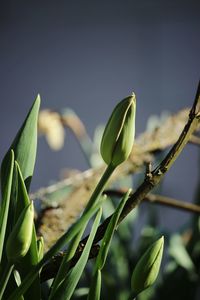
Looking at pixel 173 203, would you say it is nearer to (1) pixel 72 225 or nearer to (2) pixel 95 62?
(1) pixel 72 225

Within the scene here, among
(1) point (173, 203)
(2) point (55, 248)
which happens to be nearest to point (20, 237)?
(2) point (55, 248)

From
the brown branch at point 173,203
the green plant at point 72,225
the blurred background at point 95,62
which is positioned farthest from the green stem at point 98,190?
the blurred background at point 95,62

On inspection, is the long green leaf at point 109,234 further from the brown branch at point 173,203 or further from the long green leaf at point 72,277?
the brown branch at point 173,203

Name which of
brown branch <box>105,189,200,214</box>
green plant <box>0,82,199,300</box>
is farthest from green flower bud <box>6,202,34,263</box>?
brown branch <box>105,189,200,214</box>

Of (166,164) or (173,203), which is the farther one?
(173,203)

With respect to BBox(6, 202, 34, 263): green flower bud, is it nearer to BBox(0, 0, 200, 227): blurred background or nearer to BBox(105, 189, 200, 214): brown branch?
BBox(105, 189, 200, 214): brown branch

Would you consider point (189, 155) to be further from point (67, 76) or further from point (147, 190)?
point (147, 190)
